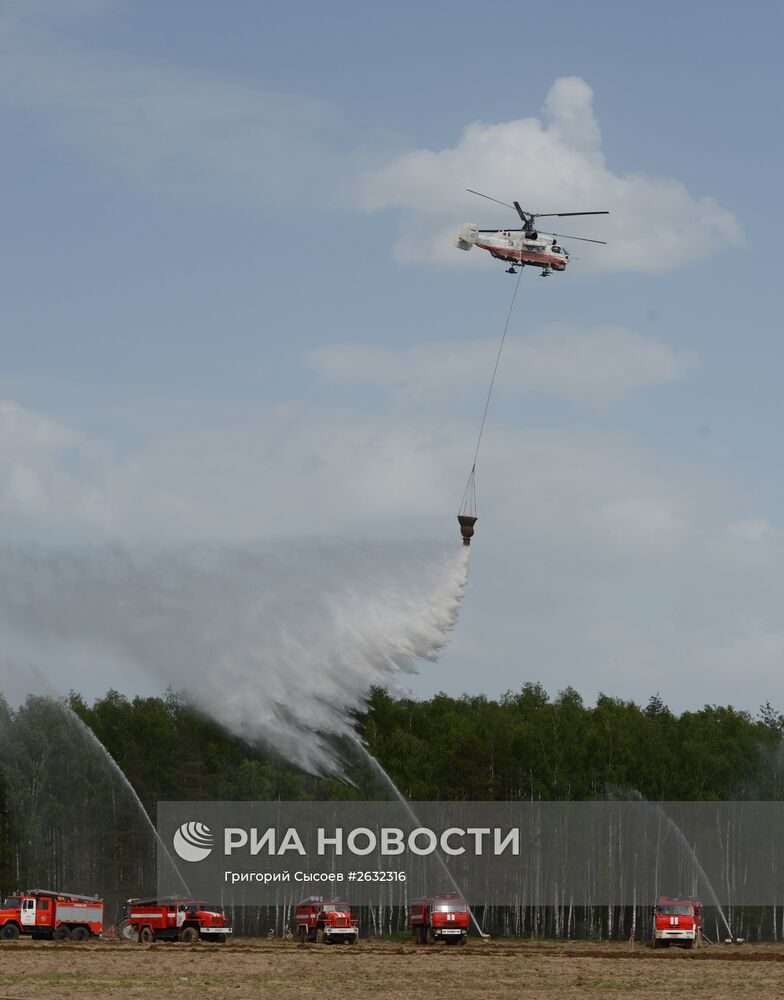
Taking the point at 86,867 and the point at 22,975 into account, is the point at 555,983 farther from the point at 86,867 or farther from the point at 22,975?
the point at 86,867

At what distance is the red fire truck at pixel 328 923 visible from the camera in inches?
3088

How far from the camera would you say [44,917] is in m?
77.2

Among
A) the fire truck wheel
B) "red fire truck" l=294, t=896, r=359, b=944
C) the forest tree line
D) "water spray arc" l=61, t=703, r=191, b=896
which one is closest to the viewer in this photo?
the fire truck wheel

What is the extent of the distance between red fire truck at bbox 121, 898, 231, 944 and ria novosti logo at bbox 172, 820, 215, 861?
23.6 m

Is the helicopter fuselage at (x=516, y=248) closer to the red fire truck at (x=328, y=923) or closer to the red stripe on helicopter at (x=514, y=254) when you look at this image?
the red stripe on helicopter at (x=514, y=254)

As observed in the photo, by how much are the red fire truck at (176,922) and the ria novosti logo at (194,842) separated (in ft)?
77.4

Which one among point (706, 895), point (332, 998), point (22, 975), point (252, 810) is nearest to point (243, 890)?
point (252, 810)

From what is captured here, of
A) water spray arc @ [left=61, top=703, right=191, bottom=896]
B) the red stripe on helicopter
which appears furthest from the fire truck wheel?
the red stripe on helicopter

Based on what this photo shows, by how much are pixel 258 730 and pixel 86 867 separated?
79.5 feet

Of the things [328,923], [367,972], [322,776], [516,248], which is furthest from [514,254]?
[367,972]

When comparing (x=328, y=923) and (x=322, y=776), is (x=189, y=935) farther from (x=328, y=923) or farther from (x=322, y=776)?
(x=322, y=776)

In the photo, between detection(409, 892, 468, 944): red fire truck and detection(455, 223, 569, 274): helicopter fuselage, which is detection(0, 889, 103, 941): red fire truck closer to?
detection(409, 892, 468, 944): red fire truck

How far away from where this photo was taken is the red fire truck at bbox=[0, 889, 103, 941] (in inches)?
3024

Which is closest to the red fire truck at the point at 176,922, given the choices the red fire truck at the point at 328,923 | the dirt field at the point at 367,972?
the dirt field at the point at 367,972
